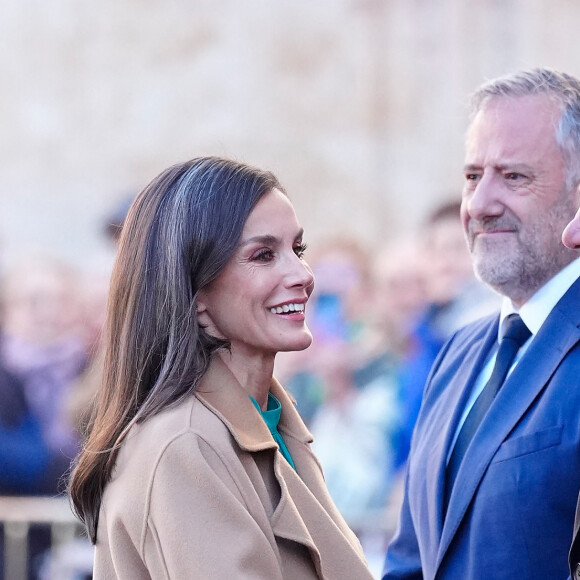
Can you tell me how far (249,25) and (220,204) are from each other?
25.6 feet

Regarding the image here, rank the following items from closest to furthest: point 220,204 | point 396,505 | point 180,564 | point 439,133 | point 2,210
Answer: point 180,564
point 220,204
point 396,505
point 439,133
point 2,210

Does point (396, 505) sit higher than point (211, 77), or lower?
lower

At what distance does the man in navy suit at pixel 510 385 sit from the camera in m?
2.65

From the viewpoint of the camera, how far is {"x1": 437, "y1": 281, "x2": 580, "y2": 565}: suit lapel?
9.14 feet

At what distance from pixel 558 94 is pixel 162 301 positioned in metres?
1.42

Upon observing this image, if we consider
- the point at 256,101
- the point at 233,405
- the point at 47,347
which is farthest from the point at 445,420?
the point at 256,101

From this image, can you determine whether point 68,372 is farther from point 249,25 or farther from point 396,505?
point 249,25

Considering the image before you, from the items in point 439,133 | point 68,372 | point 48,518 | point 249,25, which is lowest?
point 48,518

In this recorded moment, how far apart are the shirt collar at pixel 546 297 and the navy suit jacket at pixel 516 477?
0.06m

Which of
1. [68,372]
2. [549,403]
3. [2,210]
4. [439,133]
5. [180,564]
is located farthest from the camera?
[2,210]

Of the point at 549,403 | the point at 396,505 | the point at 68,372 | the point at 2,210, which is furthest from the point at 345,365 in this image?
the point at 2,210

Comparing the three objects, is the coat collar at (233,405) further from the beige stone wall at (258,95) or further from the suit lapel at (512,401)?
the beige stone wall at (258,95)

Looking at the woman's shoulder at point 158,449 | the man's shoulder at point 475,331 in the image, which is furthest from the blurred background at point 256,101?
the woman's shoulder at point 158,449

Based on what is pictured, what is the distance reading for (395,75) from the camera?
9461 millimetres
